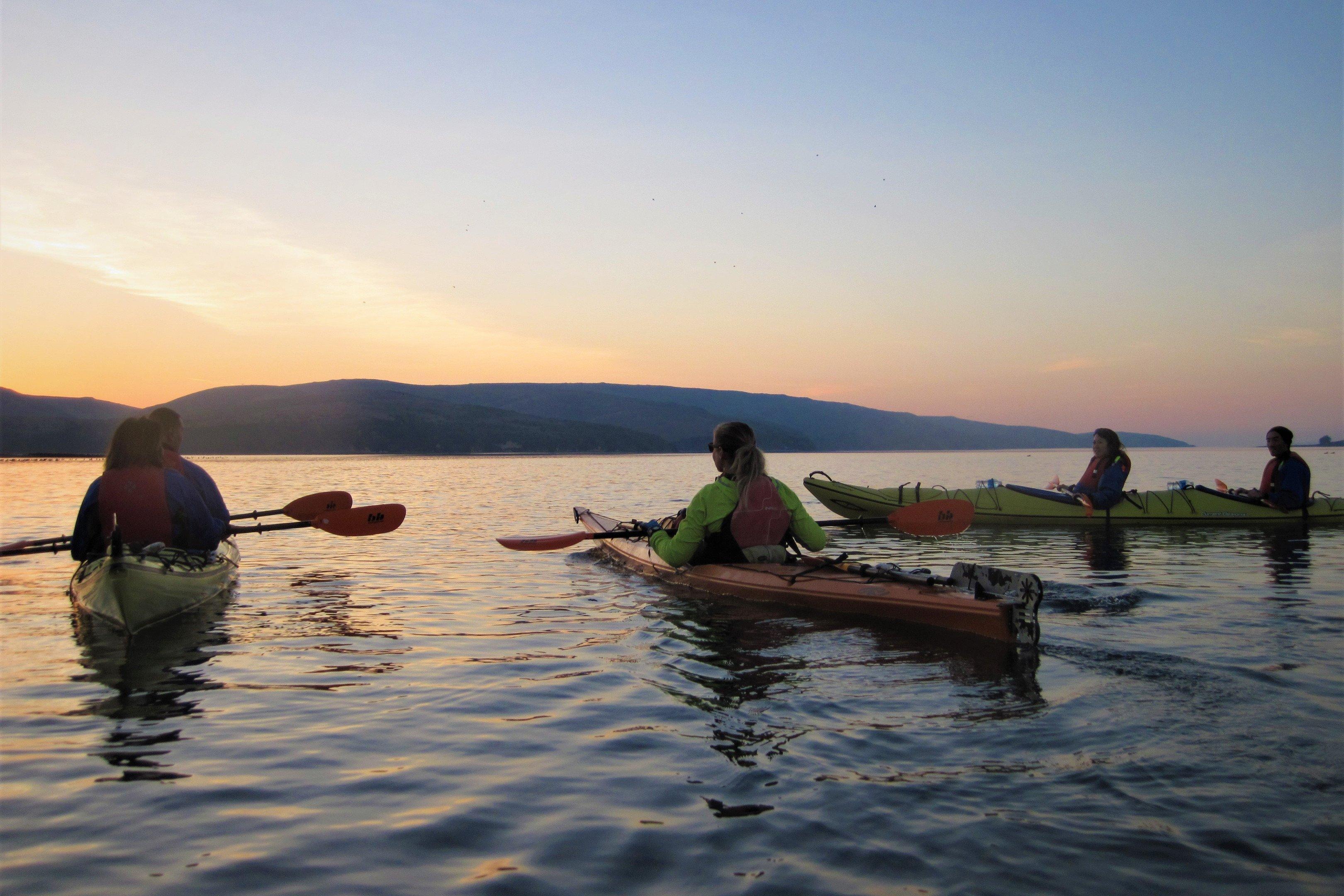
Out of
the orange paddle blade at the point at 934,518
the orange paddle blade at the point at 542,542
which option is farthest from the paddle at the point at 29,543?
the orange paddle blade at the point at 934,518

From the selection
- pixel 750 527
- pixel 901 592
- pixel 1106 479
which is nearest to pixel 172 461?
pixel 750 527

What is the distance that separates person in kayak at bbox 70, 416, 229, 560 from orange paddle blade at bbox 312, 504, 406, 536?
213 centimetres

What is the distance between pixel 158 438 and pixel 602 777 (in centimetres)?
597

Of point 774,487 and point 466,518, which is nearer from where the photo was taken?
point 774,487

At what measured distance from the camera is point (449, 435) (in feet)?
456

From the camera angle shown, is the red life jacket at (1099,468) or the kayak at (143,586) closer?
the kayak at (143,586)

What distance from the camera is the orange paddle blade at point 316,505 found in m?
10.9

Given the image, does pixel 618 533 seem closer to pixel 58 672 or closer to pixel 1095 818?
pixel 58 672

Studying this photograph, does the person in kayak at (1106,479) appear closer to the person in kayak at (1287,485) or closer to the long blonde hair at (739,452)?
the person in kayak at (1287,485)

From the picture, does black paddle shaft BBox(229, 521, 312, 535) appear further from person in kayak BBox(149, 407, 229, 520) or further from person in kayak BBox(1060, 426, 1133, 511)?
person in kayak BBox(1060, 426, 1133, 511)

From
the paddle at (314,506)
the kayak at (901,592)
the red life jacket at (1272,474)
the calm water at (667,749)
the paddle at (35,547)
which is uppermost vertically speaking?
the red life jacket at (1272,474)

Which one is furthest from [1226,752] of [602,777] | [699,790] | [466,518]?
[466,518]

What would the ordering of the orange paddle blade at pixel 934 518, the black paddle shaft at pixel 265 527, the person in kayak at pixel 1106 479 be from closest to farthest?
the orange paddle blade at pixel 934 518, the black paddle shaft at pixel 265 527, the person in kayak at pixel 1106 479

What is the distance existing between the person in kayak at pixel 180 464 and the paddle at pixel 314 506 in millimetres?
1729
